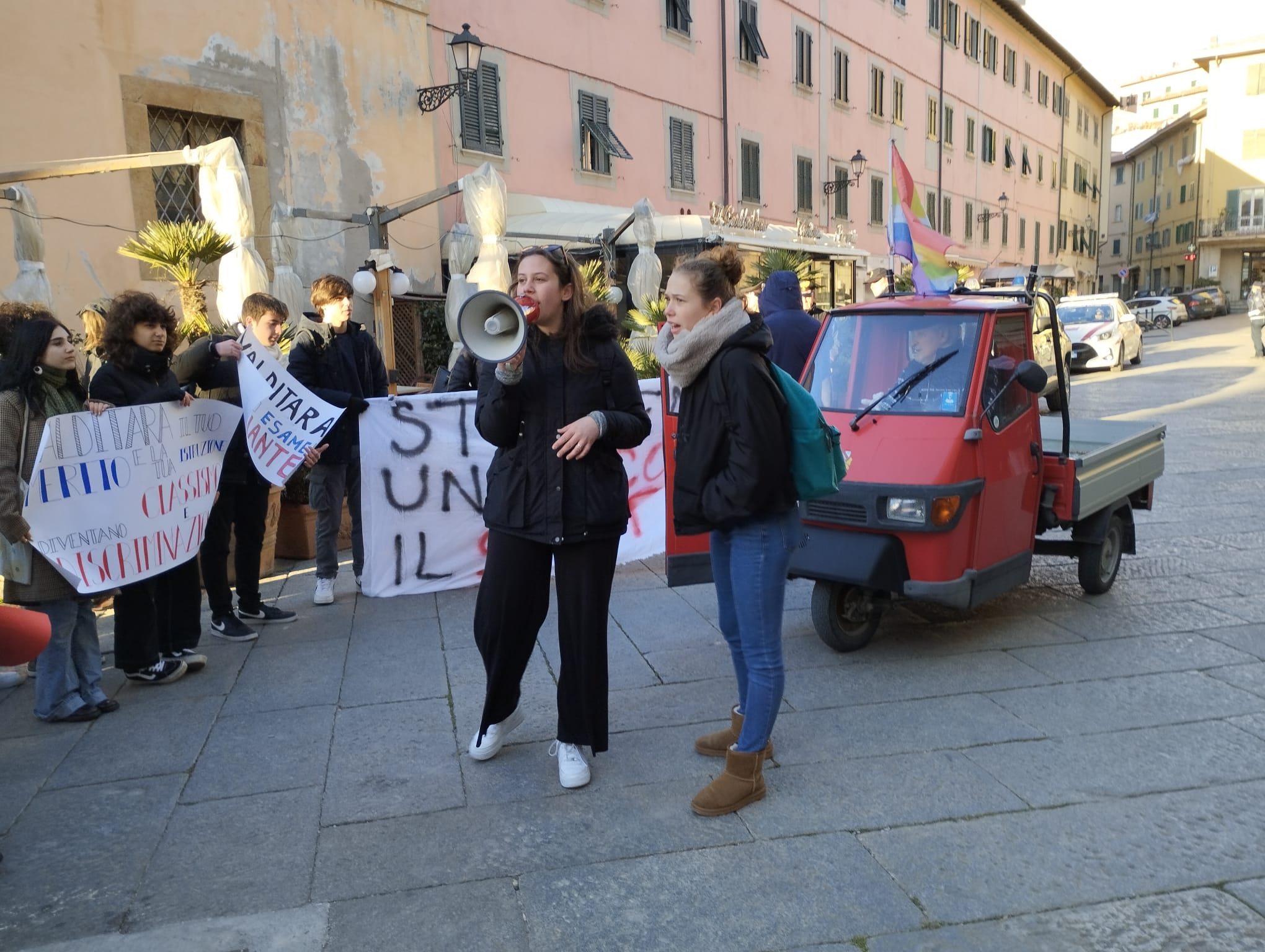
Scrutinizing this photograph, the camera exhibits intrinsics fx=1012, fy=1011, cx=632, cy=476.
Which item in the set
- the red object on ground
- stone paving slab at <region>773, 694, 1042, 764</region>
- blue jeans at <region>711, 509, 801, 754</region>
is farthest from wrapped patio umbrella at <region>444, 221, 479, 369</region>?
the red object on ground

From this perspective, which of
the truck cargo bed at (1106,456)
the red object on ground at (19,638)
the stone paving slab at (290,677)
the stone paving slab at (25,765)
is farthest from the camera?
the truck cargo bed at (1106,456)

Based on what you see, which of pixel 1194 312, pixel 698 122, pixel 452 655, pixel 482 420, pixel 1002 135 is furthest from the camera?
pixel 1194 312

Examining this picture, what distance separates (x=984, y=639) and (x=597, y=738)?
2.60 meters

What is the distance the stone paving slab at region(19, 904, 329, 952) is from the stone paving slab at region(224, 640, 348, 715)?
5.64 feet

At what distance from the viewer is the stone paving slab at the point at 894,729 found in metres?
4.03

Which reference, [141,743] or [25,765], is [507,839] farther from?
[25,765]

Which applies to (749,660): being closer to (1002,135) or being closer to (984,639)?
(984,639)

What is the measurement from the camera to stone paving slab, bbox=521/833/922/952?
282cm

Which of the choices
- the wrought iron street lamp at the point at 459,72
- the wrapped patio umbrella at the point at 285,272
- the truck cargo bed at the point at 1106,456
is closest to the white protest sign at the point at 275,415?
the wrapped patio umbrella at the point at 285,272

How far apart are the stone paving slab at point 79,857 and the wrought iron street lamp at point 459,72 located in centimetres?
1109

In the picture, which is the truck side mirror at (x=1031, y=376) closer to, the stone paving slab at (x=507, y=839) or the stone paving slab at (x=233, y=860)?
the stone paving slab at (x=507, y=839)

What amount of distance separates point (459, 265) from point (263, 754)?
10.0m

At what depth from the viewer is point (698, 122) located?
2202cm

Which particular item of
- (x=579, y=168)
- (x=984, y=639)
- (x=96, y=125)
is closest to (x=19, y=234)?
(x=96, y=125)
